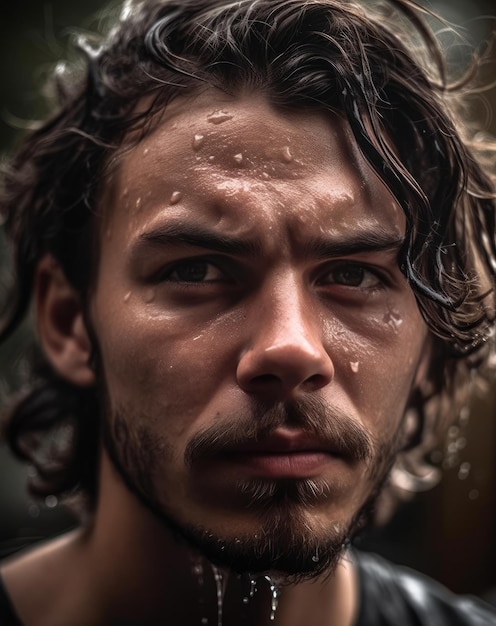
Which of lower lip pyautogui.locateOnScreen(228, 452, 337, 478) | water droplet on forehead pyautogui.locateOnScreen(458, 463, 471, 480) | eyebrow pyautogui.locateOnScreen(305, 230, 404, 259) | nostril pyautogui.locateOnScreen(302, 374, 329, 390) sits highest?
eyebrow pyautogui.locateOnScreen(305, 230, 404, 259)

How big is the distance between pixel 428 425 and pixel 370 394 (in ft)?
2.09

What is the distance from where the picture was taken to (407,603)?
63.9 inches

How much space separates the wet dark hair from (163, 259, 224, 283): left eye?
9.4 inches

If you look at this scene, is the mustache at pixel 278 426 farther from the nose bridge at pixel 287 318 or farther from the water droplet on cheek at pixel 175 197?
the water droplet on cheek at pixel 175 197

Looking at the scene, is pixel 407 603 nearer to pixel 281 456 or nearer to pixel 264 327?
pixel 281 456

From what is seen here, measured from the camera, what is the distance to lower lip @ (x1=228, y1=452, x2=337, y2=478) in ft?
3.74

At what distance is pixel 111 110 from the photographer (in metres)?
1.40

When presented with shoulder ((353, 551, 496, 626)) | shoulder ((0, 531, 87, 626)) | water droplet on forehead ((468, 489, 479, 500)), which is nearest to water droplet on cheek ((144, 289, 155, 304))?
shoulder ((0, 531, 87, 626))

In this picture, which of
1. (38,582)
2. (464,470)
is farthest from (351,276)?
(38,582)

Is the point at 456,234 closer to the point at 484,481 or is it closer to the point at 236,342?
the point at 236,342

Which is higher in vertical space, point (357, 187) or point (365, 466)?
point (357, 187)

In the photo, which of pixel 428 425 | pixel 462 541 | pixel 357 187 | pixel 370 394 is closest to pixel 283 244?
pixel 357 187

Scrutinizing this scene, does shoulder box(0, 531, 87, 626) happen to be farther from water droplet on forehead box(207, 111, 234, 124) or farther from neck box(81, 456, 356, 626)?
water droplet on forehead box(207, 111, 234, 124)

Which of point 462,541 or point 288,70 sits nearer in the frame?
point 288,70
